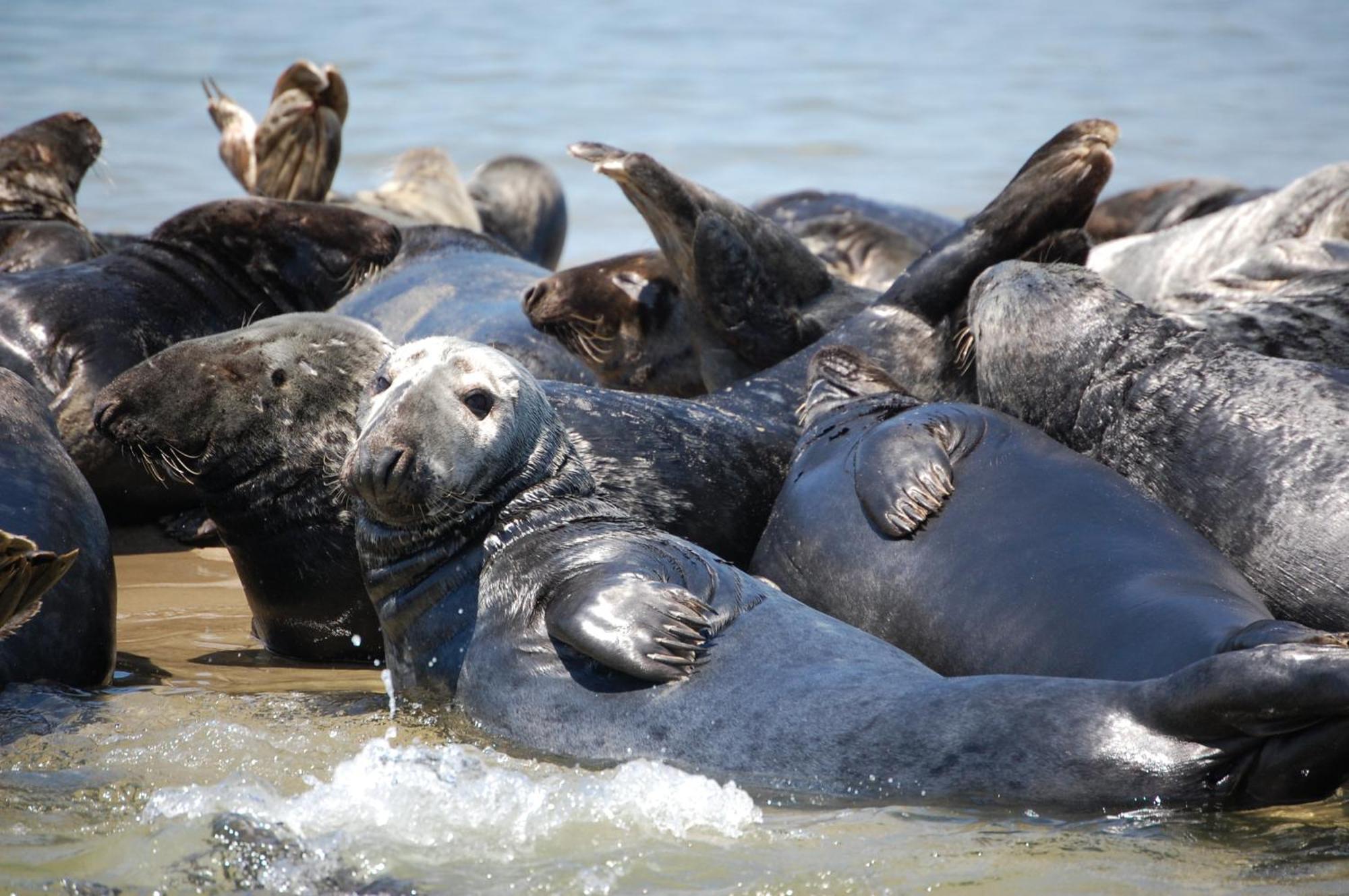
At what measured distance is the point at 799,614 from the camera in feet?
13.9

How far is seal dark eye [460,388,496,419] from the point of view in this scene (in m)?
4.50

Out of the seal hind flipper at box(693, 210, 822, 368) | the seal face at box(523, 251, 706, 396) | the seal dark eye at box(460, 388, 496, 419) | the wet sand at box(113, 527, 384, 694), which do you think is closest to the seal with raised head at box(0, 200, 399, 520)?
the wet sand at box(113, 527, 384, 694)

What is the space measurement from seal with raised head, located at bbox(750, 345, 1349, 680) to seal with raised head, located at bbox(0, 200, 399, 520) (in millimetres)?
2670

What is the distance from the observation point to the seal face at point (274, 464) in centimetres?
521

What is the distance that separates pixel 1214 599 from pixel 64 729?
104 inches

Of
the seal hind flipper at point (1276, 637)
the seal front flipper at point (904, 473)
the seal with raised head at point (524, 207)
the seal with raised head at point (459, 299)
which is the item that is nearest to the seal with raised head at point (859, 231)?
the seal with raised head at point (524, 207)

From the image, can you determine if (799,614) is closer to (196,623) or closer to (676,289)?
(196,623)

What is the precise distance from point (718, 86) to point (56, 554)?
62.6 ft

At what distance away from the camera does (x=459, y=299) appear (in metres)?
7.32

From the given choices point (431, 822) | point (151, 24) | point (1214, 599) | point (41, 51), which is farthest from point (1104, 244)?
point (151, 24)

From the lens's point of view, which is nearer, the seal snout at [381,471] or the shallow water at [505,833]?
the shallow water at [505,833]

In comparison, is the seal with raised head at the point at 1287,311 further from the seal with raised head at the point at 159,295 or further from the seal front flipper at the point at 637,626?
the seal with raised head at the point at 159,295

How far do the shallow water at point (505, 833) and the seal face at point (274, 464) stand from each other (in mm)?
1138

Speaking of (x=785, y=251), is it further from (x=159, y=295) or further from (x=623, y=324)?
(x=159, y=295)
